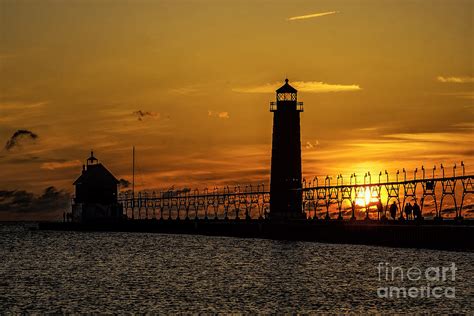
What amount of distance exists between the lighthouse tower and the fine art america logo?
37455 millimetres

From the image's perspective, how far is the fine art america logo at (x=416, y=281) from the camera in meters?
59.4

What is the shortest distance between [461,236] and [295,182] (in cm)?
3431

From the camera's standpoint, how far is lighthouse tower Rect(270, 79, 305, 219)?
386 ft

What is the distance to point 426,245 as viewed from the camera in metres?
92.8

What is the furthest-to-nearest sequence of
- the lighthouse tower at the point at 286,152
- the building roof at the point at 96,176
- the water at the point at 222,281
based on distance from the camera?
the building roof at the point at 96,176
the lighthouse tower at the point at 286,152
the water at the point at 222,281

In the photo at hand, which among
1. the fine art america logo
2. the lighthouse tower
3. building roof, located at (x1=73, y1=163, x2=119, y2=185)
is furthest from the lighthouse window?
building roof, located at (x1=73, y1=163, x2=119, y2=185)

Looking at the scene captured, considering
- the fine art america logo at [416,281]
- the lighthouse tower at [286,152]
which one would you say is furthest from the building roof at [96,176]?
the fine art america logo at [416,281]

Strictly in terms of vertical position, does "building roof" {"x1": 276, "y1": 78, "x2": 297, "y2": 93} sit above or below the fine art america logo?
above

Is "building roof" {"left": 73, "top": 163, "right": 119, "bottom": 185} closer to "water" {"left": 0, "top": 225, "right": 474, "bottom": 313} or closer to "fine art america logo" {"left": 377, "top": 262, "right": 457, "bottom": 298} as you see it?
"water" {"left": 0, "top": 225, "right": 474, "bottom": 313}

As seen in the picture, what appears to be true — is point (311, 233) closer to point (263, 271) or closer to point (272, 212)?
point (272, 212)

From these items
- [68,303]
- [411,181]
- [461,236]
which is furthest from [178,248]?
[68,303]

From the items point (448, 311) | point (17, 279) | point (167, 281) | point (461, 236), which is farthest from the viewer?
point (461, 236)

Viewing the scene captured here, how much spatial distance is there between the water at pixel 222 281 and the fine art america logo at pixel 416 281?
0.54 meters

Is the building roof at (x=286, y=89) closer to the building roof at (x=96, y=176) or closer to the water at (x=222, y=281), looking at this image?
the water at (x=222, y=281)
